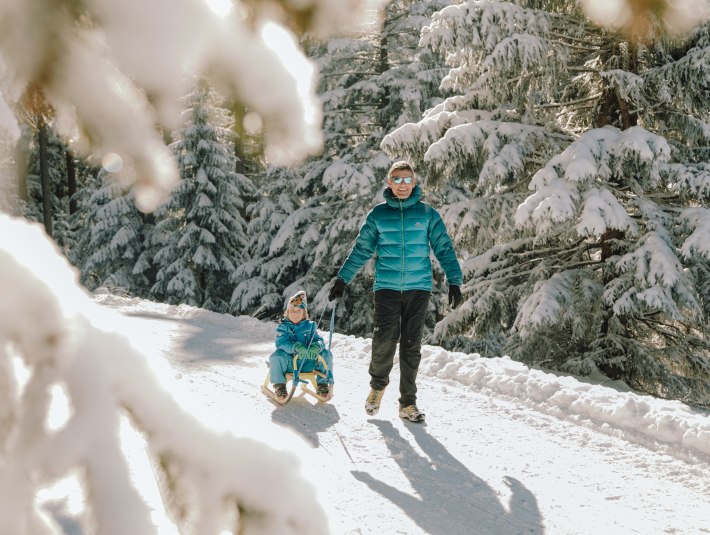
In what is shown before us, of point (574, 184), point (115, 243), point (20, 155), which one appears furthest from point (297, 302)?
point (115, 243)

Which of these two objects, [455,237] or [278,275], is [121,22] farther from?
[278,275]

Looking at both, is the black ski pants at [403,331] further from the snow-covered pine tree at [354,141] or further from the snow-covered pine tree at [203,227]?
the snow-covered pine tree at [203,227]

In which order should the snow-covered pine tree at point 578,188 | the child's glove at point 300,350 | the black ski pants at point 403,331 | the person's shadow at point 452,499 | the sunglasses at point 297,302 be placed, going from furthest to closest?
the snow-covered pine tree at point 578,188
the sunglasses at point 297,302
the child's glove at point 300,350
the black ski pants at point 403,331
the person's shadow at point 452,499

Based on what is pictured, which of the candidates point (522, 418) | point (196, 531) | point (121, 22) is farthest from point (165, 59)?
point (522, 418)

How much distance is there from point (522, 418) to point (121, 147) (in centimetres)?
513

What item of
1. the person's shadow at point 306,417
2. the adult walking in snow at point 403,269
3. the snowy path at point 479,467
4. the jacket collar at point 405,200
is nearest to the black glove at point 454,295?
the adult walking in snow at point 403,269

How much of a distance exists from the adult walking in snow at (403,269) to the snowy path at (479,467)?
0.45m

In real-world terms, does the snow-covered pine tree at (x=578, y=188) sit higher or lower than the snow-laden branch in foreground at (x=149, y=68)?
higher

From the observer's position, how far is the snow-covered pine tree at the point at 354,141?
1402 centimetres

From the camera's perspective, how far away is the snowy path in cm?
332

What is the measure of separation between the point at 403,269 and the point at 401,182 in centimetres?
71

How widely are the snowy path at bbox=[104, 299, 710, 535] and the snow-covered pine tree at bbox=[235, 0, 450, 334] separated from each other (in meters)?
8.18

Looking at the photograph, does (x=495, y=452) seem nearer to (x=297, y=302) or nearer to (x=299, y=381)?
(x=299, y=381)

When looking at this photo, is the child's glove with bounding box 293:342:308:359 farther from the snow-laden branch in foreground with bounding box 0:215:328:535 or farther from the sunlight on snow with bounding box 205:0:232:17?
the sunlight on snow with bounding box 205:0:232:17
